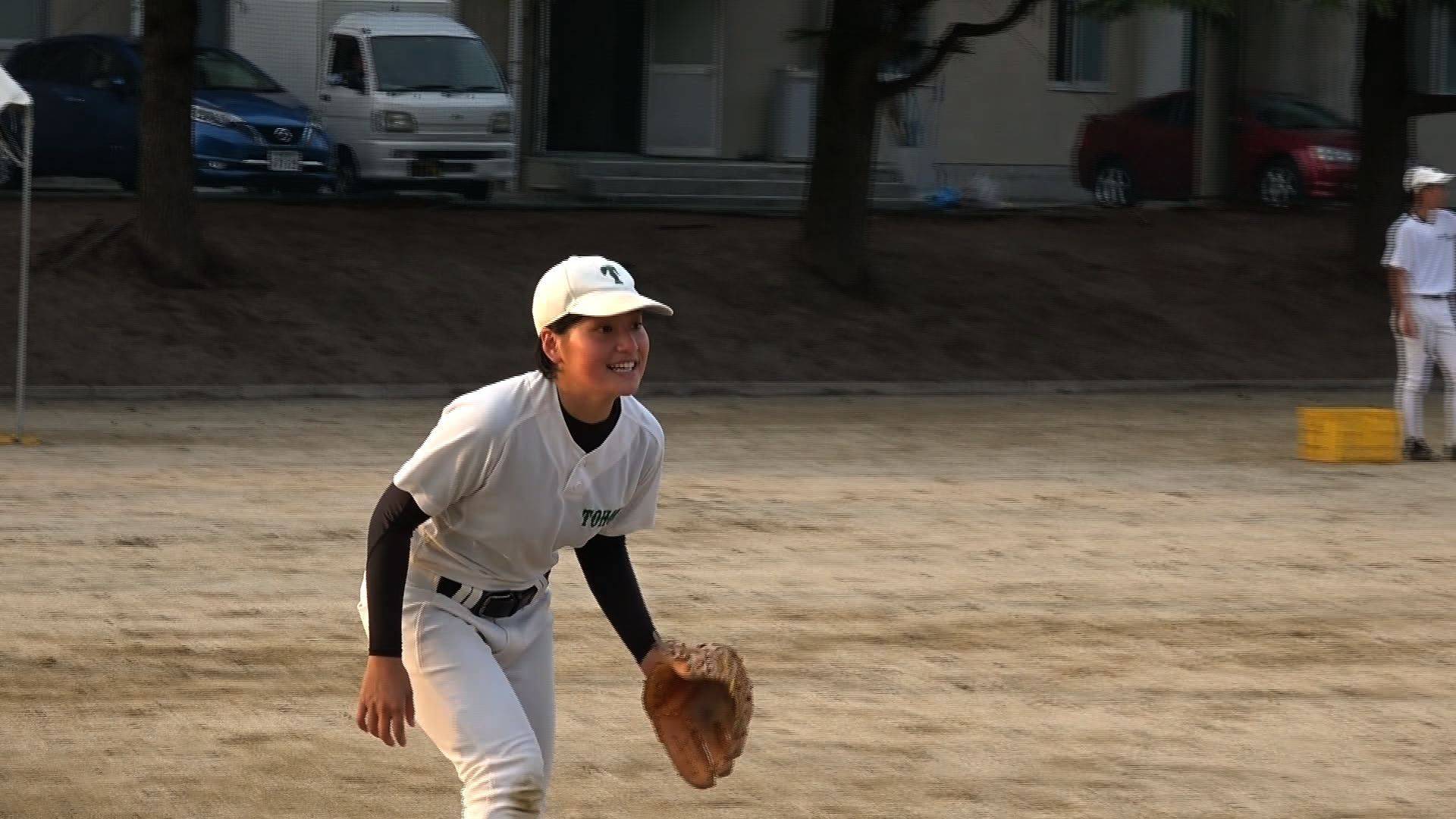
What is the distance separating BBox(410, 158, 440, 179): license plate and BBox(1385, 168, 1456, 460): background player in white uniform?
1444 centimetres

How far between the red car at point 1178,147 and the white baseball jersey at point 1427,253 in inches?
705

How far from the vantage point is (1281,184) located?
33.4 meters

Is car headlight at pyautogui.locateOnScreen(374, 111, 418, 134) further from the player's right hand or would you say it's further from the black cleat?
the player's right hand

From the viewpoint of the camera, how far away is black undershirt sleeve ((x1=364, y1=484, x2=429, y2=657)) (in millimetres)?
4820

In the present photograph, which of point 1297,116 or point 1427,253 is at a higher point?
point 1297,116

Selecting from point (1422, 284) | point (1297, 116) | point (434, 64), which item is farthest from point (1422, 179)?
point (1297, 116)

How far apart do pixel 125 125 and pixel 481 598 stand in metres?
21.3

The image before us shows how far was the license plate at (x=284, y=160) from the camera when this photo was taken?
84.2 ft

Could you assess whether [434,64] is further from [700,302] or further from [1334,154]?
[1334,154]

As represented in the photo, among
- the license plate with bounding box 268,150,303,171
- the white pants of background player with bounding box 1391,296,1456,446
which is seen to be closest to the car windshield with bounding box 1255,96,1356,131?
the license plate with bounding box 268,150,303,171

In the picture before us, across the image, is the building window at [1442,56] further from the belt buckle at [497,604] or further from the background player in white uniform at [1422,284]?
the belt buckle at [497,604]

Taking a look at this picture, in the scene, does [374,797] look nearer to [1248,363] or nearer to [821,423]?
[821,423]

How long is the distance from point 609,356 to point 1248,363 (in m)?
19.3

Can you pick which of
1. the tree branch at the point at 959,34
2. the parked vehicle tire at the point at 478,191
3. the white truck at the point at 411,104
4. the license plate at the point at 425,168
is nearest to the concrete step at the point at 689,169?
the white truck at the point at 411,104
